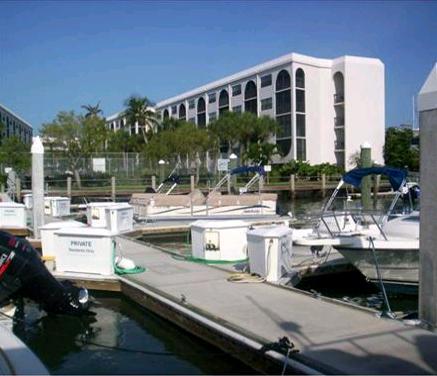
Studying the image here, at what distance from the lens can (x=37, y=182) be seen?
16031mm

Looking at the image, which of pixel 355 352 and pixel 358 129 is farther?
pixel 358 129

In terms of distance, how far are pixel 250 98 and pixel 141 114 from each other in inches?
615

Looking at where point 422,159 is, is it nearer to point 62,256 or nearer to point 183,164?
point 62,256

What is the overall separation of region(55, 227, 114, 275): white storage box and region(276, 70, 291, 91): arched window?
208 ft

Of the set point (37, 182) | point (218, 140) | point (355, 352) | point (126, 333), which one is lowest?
point (126, 333)

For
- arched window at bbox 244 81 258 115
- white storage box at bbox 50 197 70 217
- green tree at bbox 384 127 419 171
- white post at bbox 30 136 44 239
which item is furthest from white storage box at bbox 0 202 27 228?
arched window at bbox 244 81 258 115

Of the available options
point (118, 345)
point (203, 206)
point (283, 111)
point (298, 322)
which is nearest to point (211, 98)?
point (283, 111)

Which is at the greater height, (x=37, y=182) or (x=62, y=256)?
(x=37, y=182)

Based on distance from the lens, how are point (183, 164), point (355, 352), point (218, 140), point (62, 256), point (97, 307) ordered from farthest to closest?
point (218, 140), point (183, 164), point (62, 256), point (97, 307), point (355, 352)

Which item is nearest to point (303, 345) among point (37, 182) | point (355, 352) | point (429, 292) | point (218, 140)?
point (355, 352)

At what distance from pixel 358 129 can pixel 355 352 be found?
229 feet

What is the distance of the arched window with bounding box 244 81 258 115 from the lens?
80.6 meters

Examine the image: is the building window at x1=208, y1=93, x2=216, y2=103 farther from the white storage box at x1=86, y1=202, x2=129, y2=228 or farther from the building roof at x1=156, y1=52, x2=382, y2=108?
the white storage box at x1=86, y1=202, x2=129, y2=228

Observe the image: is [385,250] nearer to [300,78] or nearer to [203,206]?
[203,206]
